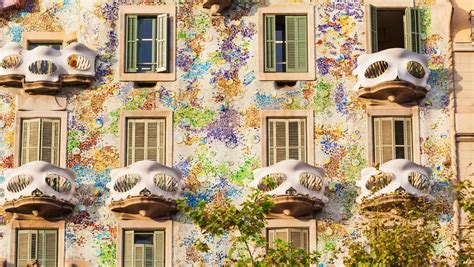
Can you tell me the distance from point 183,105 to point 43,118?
400cm

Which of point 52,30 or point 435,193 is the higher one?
point 52,30

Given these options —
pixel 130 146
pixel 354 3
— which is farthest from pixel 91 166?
pixel 354 3

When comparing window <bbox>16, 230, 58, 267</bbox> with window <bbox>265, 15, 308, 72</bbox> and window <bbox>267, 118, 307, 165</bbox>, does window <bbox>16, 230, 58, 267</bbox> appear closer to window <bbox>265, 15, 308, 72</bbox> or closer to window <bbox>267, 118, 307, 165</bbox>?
window <bbox>267, 118, 307, 165</bbox>

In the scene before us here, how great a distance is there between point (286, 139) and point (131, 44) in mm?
5297

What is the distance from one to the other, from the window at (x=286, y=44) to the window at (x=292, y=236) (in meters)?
4.77

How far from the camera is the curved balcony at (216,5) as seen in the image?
5281 cm

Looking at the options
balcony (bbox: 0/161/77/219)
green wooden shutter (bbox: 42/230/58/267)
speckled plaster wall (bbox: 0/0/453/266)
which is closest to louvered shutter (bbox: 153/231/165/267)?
speckled plaster wall (bbox: 0/0/453/266)

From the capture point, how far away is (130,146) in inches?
2044

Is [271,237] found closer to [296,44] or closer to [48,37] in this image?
[296,44]

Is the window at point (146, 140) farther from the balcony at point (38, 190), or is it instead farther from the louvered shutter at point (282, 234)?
the louvered shutter at point (282, 234)

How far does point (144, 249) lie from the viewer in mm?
50938

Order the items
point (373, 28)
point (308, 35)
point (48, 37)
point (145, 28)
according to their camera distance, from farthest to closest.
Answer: point (48, 37) < point (145, 28) < point (373, 28) < point (308, 35)

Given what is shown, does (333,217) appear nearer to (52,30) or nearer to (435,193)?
(435,193)

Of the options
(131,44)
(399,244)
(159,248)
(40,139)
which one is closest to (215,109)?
(131,44)
